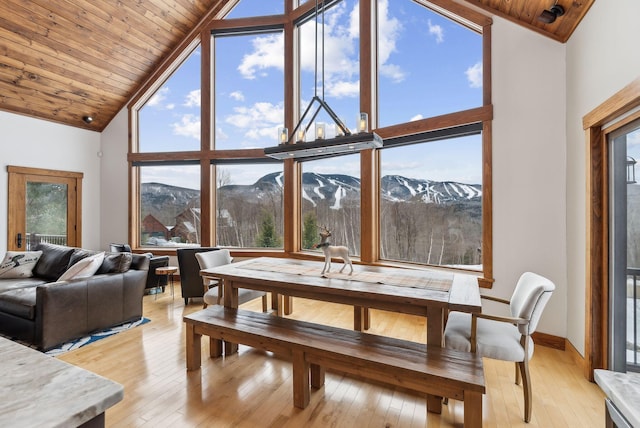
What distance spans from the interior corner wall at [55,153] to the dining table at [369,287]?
4.94 metres

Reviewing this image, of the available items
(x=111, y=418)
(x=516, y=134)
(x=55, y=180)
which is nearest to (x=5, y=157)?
(x=55, y=180)

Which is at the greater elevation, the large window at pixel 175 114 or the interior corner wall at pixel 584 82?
the large window at pixel 175 114

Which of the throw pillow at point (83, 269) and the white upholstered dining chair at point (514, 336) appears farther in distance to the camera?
the throw pillow at point (83, 269)

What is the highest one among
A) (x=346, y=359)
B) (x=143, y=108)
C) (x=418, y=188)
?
(x=143, y=108)

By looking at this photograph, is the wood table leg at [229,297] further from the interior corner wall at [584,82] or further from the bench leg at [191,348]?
the interior corner wall at [584,82]

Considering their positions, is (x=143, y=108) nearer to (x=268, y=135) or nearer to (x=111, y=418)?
(x=268, y=135)

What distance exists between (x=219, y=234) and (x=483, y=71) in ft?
16.0

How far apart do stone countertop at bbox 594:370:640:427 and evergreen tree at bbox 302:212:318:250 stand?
430 cm

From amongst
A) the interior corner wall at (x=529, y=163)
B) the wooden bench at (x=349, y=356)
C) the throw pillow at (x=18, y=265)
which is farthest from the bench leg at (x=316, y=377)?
the throw pillow at (x=18, y=265)

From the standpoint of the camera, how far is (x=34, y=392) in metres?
0.71

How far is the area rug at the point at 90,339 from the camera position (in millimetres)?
2991

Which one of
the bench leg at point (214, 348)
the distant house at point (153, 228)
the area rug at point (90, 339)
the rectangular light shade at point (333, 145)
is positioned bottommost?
the area rug at point (90, 339)

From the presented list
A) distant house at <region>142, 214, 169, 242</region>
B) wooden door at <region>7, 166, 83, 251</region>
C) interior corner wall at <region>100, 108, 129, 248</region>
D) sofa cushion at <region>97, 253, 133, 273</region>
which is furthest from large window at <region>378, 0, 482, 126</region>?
wooden door at <region>7, 166, 83, 251</region>

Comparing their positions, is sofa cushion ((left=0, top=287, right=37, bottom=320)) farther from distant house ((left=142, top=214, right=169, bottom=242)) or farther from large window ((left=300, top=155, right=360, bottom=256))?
large window ((left=300, top=155, right=360, bottom=256))
